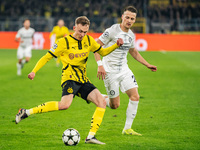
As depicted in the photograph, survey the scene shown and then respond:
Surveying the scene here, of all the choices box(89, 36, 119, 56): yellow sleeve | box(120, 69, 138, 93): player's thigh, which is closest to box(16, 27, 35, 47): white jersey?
box(120, 69, 138, 93): player's thigh

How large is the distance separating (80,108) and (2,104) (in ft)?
6.99

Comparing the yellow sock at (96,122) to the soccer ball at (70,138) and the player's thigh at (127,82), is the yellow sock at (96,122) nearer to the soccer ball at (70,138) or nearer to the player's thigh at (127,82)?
the soccer ball at (70,138)

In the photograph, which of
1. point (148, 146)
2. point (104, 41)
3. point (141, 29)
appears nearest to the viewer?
point (148, 146)

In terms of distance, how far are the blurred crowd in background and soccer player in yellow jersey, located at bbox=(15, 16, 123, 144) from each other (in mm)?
25169

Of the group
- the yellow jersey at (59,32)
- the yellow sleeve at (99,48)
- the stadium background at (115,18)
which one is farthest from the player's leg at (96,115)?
the stadium background at (115,18)

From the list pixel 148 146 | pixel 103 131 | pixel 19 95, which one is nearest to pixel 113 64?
pixel 103 131

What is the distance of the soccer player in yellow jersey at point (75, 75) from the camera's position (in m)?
6.25

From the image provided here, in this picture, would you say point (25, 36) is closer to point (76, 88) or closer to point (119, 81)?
point (119, 81)

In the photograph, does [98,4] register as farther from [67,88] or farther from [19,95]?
[67,88]

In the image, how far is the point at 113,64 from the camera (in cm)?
738

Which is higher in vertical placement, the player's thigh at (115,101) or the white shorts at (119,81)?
the white shorts at (119,81)

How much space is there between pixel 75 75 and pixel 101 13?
89.2 feet

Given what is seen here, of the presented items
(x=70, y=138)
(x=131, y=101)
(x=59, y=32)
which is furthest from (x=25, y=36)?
(x=70, y=138)

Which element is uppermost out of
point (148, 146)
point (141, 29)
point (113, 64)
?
point (141, 29)
